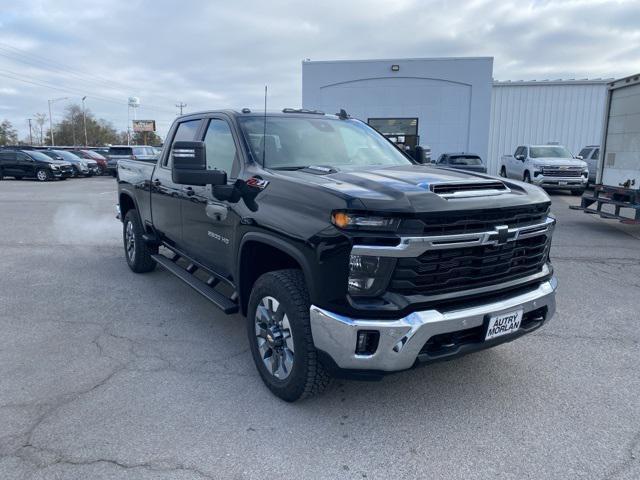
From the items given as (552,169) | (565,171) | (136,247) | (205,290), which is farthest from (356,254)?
(565,171)

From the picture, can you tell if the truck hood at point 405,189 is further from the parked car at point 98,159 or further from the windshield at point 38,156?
the parked car at point 98,159

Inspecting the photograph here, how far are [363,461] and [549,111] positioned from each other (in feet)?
91.9

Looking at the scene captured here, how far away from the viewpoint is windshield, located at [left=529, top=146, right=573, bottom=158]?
1895cm

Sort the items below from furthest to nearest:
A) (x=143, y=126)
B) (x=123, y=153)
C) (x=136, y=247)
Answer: (x=143, y=126) → (x=123, y=153) → (x=136, y=247)

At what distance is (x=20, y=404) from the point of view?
328cm

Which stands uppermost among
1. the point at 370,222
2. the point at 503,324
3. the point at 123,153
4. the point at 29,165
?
the point at 123,153

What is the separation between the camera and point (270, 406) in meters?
3.28

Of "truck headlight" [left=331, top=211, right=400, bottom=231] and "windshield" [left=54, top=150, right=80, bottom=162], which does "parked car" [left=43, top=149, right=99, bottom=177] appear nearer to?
"windshield" [left=54, top=150, right=80, bottom=162]

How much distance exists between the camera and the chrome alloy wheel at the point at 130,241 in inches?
257

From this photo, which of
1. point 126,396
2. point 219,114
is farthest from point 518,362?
point 219,114

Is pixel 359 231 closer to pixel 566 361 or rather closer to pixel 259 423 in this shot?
pixel 259 423

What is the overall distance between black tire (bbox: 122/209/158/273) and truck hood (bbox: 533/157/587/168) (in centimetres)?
1542

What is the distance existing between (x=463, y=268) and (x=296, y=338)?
1082mm

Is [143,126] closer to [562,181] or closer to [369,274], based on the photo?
[562,181]
